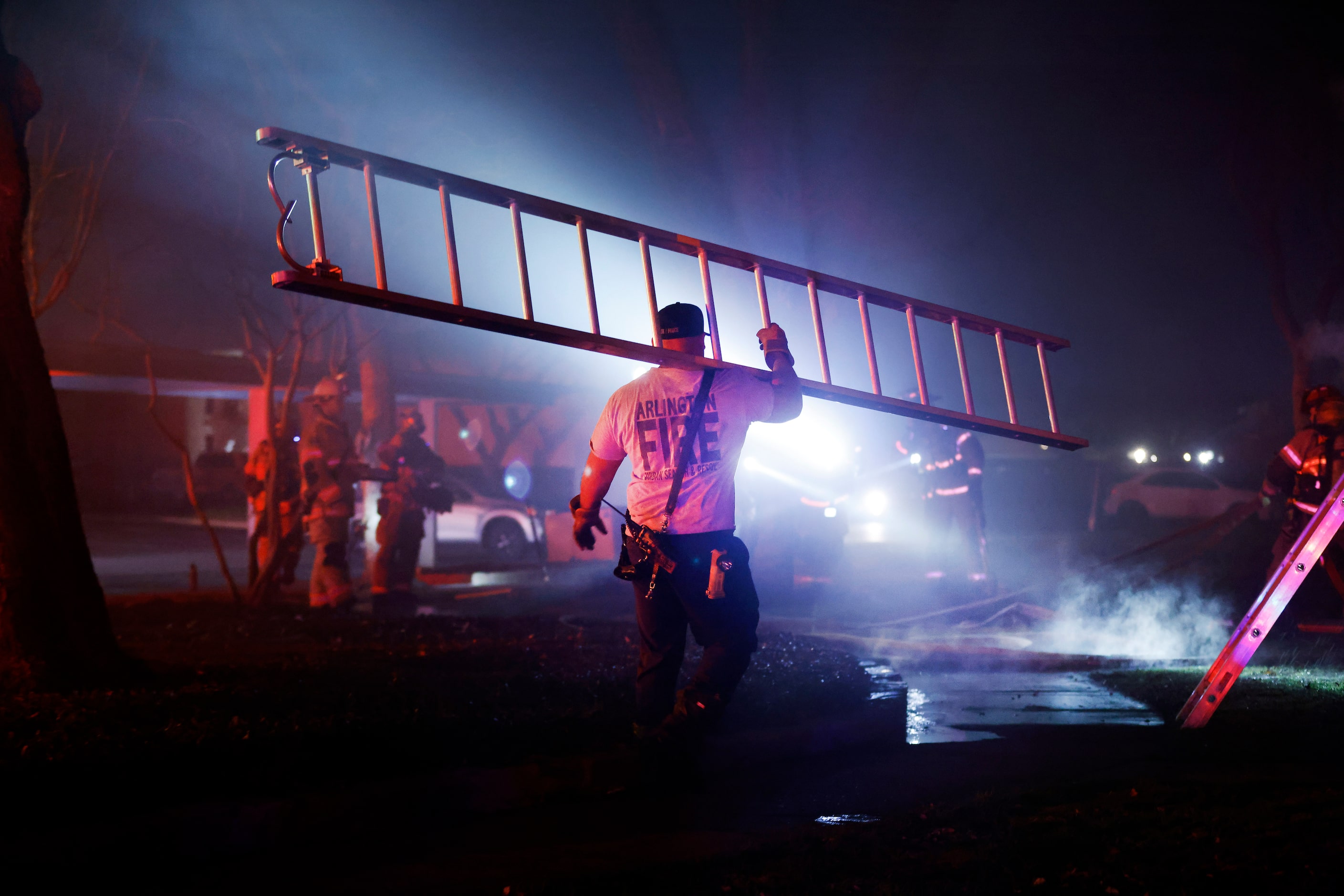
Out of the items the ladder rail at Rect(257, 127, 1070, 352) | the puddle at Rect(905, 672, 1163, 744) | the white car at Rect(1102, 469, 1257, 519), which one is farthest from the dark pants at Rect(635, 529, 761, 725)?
the white car at Rect(1102, 469, 1257, 519)

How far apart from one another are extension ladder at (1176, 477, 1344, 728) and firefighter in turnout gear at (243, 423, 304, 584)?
7.56m

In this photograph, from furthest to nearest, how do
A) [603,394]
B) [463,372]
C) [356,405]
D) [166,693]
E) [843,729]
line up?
1. [356,405]
2. [463,372]
3. [603,394]
4. [843,729]
5. [166,693]

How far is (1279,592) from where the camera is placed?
470 centimetres

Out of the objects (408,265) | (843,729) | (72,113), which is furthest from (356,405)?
(843,729)

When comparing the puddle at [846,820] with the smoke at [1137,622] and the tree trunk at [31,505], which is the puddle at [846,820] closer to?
the tree trunk at [31,505]

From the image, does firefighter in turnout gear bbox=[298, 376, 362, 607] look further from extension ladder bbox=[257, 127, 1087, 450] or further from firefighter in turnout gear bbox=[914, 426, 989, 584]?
firefighter in turnout gear bbox=[914, 426, 989, 584]

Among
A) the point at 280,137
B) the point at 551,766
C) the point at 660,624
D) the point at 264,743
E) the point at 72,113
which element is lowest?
Result: the point at 551,766

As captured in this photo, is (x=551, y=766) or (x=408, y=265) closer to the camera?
(x=551, y=766)

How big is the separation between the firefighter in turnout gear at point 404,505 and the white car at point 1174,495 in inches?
666

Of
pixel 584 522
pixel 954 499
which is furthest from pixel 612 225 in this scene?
pixel 954 499

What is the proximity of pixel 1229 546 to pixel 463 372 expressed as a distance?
22.4 meters

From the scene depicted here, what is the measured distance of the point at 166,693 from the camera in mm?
4496

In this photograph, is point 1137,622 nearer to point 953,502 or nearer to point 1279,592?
point 953,502

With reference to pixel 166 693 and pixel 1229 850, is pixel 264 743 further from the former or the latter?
pixel 1229 850
